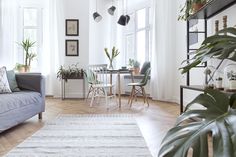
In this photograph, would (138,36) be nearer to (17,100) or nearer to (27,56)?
(27,56)

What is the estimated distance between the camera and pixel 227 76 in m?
2.74

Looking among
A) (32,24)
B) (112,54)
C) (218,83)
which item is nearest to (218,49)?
(218,83)

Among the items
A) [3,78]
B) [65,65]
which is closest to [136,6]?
[65,65]

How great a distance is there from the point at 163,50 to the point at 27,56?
346 cm

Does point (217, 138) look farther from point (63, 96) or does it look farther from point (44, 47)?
point (44, 47)

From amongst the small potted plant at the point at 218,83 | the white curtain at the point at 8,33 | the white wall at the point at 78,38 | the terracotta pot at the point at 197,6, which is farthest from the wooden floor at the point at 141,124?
the white curtain at the point at 8,33

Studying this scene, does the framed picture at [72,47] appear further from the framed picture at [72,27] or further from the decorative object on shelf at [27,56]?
the decorative object on shelf at [27,56]

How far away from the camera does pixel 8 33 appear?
22.3ft

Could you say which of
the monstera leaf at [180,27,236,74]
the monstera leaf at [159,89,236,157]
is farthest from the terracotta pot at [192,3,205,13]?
the monstera leaf at [159,89,236,157]

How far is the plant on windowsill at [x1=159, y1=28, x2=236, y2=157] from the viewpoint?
1.80ft

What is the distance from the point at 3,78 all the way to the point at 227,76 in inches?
115

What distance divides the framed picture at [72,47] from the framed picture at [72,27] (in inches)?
8.1

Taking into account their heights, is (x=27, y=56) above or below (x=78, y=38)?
below

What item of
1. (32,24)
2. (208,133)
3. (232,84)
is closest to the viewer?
(208,133)
